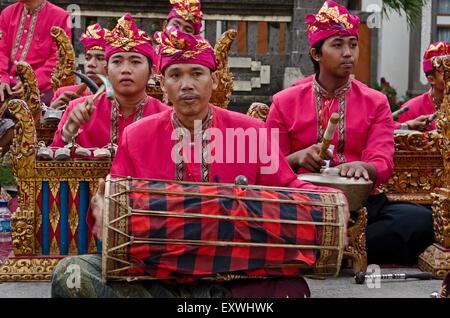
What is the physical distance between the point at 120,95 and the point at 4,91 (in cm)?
194

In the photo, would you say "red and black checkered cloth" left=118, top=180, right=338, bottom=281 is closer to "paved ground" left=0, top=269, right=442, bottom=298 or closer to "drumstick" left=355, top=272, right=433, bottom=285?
"paved ground" left=0, top=269, right=442, bottom=298

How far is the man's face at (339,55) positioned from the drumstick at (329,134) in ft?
1.57

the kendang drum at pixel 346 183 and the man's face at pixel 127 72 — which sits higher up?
the man's face at pixel 127 72

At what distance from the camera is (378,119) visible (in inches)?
193

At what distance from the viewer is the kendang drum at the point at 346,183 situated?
432cm

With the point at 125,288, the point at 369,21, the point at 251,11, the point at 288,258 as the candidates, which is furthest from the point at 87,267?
the point at 369,21

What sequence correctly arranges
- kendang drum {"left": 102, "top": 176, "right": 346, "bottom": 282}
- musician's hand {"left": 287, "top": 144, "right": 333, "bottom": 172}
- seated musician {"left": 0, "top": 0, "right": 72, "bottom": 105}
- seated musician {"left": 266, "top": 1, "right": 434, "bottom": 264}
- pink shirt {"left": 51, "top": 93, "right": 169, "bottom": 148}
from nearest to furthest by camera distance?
1. kendang drum {"left": 102, "top": 176, "right": 346, "bottom": 282}
2. musician's hand {"left": 287, "top": 144, "right": 333, "bottom": 172}
3. seated musician {"left": 266, "top": 1, "right": 434, "bottom": 264}
4. pink shirt {"left": 51, "top": 93, "right": 169, "bottom": 148}
5. seated musician {"left": 0, "top": 0, "right": 72, "bottom": 105}

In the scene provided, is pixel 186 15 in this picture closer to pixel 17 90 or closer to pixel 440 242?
pixel 17 90

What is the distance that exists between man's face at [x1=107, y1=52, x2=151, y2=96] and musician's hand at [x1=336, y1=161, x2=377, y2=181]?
1.31m

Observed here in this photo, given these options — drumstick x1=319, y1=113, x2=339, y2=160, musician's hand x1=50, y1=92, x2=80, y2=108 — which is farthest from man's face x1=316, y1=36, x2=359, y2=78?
musician's hand x1=50, y1=92, x2=80, y2=108

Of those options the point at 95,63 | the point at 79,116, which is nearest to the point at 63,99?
the point at 95,63

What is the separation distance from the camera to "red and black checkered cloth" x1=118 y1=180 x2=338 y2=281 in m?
3.43

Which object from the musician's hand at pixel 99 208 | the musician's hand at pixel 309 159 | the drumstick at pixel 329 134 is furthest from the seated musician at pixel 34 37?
the musician's hand at pixel 99 208

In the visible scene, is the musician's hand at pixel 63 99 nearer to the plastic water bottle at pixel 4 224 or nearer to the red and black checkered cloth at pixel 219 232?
the plastic water bottle at pixel 4 224
